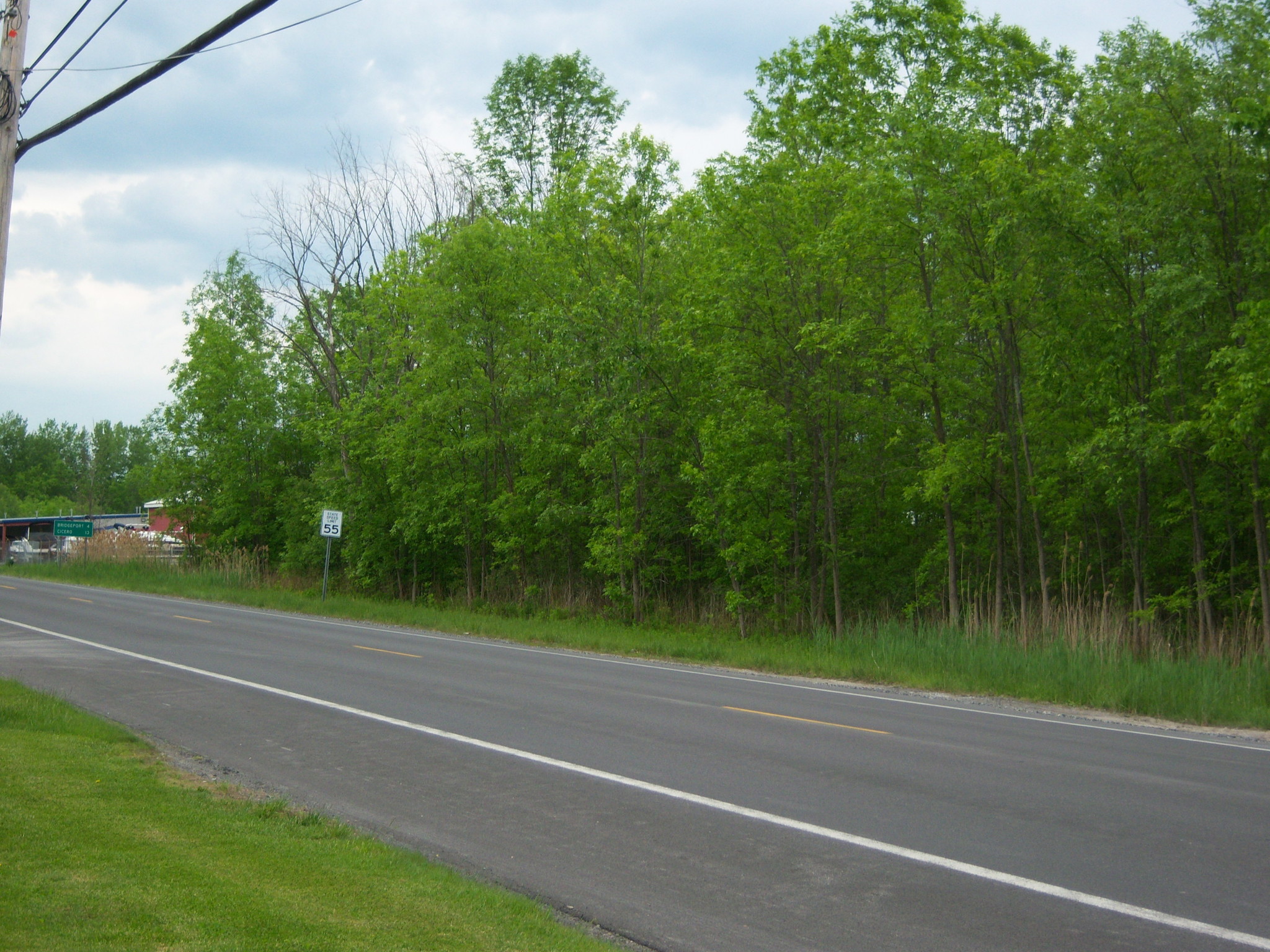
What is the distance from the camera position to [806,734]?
10.8 m

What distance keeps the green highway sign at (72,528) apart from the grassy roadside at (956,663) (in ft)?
123

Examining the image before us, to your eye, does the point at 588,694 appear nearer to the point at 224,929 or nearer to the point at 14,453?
the point at 224,929

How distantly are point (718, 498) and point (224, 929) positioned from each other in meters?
18.8

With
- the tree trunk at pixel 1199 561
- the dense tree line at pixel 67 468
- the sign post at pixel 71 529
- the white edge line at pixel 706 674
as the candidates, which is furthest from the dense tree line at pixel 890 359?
the dense tree line at pixel 67 468

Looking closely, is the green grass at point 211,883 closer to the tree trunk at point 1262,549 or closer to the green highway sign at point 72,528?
the tree trunk at point 1262,549

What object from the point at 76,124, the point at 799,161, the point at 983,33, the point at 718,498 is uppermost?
the point at 983,33

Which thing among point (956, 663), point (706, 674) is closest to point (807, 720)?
point (706, 674)

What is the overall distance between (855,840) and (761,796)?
129 cm

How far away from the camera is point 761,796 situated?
26.3 ft

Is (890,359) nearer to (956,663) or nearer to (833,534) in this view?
(833,534)

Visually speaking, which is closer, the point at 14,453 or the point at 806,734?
the point at 806,734

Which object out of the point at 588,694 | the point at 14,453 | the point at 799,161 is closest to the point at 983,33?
the point at 799,161

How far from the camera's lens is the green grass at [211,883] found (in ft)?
15.3

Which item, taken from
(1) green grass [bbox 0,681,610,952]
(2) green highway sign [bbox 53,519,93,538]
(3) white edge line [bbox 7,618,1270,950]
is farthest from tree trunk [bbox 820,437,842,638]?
(2) green highway sign [bbox 53,519,93,538]
